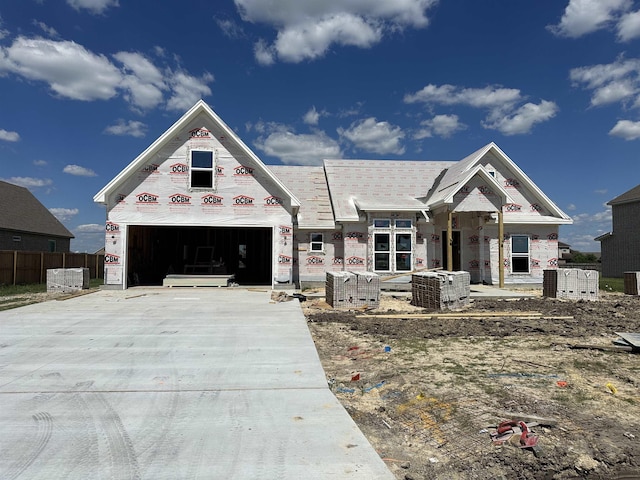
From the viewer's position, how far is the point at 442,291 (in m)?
12.1

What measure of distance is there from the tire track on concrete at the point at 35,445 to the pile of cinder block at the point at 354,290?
28.8 feet

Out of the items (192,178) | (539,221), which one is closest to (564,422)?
(192,178)

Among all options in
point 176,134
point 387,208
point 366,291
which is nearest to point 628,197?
point 387,208

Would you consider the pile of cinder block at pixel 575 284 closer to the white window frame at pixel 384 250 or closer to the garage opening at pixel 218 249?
the white window frame at pixel 384 250

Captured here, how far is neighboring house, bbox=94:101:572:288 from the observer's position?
17.0m

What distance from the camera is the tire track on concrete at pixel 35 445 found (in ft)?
10.4

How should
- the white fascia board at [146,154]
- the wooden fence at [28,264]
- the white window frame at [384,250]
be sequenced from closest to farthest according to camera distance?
the white fascia board at [146,154] < the white window frame at [384,250] < the wooden fence at [28,264]

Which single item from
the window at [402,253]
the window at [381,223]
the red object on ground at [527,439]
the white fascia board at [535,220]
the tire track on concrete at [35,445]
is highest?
the white fascia board at [535,220]

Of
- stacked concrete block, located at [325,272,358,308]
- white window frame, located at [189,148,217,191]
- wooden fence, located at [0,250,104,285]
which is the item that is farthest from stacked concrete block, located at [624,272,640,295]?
wooden fence, located at [0,250,104,285]

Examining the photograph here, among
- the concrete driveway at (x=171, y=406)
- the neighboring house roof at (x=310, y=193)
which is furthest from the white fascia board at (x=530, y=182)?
the concrete driveway at (x=171, y=406)

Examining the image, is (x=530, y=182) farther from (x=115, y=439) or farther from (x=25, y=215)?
(x=25, y=215)

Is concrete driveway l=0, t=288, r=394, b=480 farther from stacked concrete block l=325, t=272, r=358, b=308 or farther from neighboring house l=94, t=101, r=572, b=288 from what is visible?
neighboring house l=94, t=101, r=572, b=288

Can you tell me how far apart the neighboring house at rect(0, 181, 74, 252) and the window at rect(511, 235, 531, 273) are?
32.0 metres

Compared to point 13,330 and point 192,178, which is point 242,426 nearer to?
point 13,330
